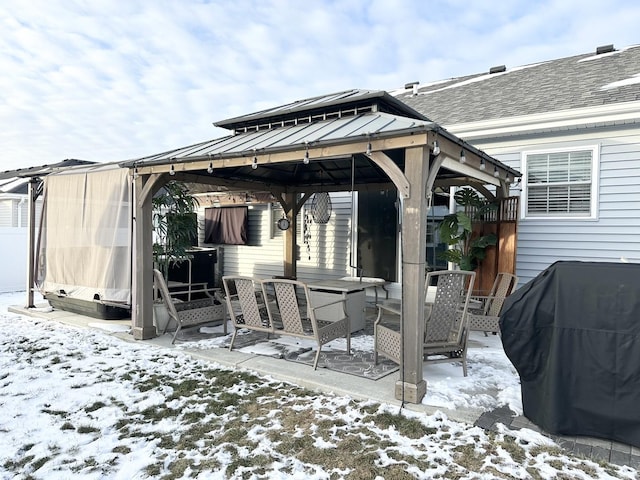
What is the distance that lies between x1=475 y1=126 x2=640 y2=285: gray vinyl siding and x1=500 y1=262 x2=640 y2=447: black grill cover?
3792 mm

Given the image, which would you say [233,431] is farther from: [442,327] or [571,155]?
[571,155]

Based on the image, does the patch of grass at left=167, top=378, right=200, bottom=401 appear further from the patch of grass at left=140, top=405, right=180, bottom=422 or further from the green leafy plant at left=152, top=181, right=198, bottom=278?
the green leafy plant at left=152, top=181, right=198, bottom=278

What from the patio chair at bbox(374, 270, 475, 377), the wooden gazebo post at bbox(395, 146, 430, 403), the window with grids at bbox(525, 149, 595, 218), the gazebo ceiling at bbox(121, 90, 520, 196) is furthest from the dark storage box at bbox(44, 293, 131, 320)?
the window with grids at bbox(525, 149, 595, 218)

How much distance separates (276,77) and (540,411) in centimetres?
1237

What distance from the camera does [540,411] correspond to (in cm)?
297

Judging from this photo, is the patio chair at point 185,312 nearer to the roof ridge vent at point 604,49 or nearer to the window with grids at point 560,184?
the window with grids at point 560,184

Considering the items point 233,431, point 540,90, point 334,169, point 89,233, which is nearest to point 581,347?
point 233,431

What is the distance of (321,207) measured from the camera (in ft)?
27.1

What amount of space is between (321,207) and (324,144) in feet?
14.2

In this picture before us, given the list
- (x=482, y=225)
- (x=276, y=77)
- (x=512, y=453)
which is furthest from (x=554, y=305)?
(x=276, y=77)

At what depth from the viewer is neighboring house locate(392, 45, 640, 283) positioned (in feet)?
19.4

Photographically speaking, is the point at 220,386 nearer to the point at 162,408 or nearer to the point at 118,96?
the point at 162,408

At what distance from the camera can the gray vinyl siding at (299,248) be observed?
869 centimetres

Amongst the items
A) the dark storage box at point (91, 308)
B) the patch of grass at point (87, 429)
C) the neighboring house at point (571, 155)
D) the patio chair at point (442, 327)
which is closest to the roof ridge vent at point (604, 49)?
the neighboring house at point (571, 155)
